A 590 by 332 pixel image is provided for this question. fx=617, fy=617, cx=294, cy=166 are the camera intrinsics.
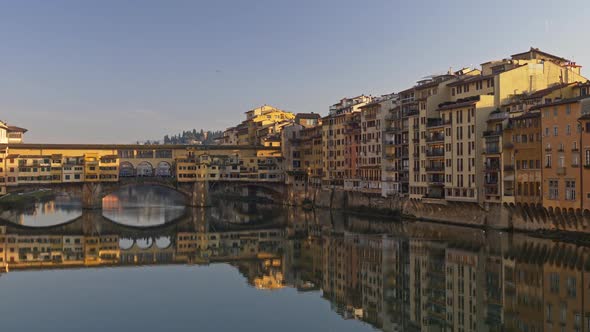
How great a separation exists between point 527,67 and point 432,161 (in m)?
12.0

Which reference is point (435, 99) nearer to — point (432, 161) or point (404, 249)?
point (432, 161)

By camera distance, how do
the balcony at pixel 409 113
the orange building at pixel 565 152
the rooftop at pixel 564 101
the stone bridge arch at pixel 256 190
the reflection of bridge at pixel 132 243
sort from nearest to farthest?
the orange building at pixel 565 152 → the rooftop at pixel 564 101 → the reflection of bridge at pixel 132 243 → the balcony at pixel 409 113 → the stone bridge arch at pixel 256 190

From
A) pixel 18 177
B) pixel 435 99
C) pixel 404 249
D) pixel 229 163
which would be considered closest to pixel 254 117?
pixel 229 163

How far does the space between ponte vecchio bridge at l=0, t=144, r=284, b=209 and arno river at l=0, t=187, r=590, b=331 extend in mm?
20254

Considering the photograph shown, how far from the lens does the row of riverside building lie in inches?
1768

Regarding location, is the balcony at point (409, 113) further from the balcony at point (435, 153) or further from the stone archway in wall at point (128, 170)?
the stone archway in wall at point (128, 170)

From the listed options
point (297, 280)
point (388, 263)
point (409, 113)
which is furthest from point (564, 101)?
point (297, 280)

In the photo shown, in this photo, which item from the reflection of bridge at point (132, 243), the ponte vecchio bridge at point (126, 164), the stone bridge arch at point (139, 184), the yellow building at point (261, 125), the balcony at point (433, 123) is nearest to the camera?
the reflection of bridge at point (132, 243)

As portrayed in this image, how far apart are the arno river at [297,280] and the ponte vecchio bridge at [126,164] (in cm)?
2025

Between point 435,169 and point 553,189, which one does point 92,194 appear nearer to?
point 435,169

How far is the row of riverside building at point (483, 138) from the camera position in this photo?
44906mm

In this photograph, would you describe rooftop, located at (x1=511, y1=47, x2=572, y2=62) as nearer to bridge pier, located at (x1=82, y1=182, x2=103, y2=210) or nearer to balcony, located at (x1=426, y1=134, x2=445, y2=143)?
balcony, located at (x1=426, y1=134, x2=445, y2=143)

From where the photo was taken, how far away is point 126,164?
298ft

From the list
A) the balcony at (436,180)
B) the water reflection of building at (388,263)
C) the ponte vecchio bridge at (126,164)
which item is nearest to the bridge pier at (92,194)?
the ponte vecchio bridge at (126,164)
